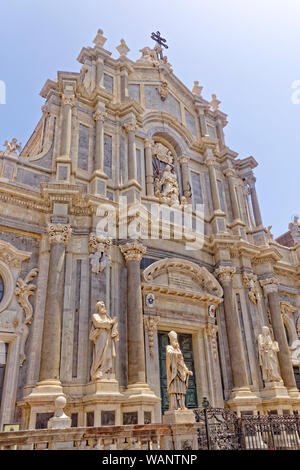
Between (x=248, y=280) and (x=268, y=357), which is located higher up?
(x=248, y=280)

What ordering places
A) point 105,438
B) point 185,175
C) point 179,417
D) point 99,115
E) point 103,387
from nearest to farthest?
Answer: point 105,438
point 179,417
point 103,387
point 99,115
point 185,175

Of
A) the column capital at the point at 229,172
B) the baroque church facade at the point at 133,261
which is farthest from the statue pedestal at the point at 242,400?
the column capital at the point at 229,172

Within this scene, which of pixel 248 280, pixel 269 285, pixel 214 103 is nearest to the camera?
pixel 248 280

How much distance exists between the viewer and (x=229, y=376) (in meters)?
14.1

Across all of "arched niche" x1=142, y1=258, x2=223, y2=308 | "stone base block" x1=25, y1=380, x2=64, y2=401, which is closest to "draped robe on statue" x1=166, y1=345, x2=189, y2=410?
"stone base block" x1=25, y1=380, x2=64, y2=401

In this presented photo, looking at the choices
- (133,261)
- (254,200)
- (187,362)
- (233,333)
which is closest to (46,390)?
(133,261)

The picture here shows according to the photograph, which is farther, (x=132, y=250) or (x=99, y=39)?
(x=99, y=39)

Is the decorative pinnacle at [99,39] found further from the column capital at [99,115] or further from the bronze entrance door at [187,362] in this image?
the bronze entrance door at [187,362]

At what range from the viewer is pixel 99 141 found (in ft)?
47.5

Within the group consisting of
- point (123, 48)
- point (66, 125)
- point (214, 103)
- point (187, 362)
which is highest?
point (214, 103)

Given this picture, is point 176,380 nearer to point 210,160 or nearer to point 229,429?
point 229,429

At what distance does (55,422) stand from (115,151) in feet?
34.0

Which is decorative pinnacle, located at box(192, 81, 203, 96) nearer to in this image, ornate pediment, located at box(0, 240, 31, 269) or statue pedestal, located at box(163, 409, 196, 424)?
ornate pediment, located at box(0, 240, 31, 269)

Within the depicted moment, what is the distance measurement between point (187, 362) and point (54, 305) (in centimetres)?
550
